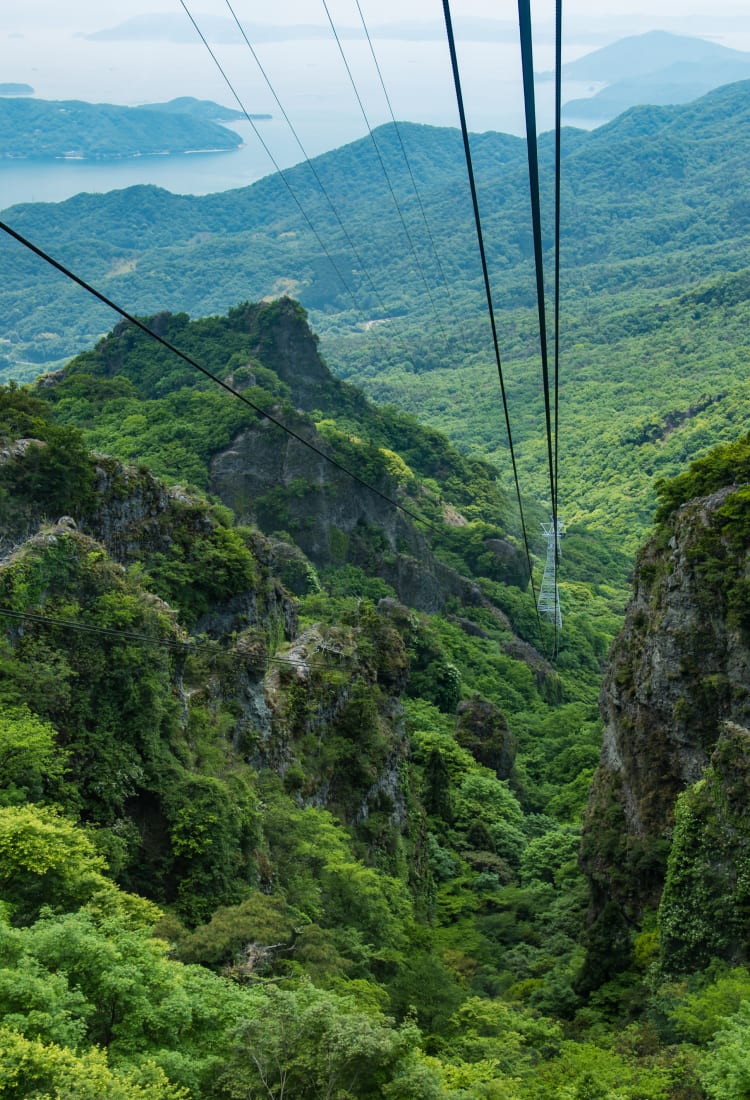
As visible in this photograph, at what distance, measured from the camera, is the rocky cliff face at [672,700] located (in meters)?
26.4

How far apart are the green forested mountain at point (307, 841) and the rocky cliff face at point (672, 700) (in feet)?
0.30

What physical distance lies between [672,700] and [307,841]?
942cm

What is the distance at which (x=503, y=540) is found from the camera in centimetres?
8094

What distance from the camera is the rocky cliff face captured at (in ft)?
86.5

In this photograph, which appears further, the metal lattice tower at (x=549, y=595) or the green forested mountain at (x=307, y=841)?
the metal lattice tower at (x=549, y=595)

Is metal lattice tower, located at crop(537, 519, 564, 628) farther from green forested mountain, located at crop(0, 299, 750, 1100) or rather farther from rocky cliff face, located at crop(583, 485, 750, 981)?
rocky cliff face, located at crop(583, 485, 750, 981)

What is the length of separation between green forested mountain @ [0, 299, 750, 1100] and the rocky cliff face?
93mm

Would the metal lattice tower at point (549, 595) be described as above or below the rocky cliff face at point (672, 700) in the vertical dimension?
below

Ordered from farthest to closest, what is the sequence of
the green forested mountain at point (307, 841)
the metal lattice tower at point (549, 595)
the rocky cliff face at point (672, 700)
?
the metal lattice tower at point (549, 595) → the rocky cliff face at point (672, 700) → the green forested mountain at point (307, 841)

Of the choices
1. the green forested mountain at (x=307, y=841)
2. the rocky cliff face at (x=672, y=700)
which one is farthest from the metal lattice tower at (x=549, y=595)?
the rocky cliff face at (x=672, y=700)

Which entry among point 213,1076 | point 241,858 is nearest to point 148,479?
point 241,858

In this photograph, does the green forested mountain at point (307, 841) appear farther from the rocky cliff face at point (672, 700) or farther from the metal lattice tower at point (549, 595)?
the metal lattice tower at point (549, 595)

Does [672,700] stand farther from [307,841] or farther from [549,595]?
[549,595]

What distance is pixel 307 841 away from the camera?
2523 cm
